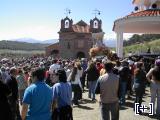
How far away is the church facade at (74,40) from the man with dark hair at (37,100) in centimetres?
7106

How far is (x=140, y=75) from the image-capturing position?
1365cm

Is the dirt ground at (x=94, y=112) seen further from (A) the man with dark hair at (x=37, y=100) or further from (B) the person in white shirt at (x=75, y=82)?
(A) the man with dark hair at (x=37, y=100)

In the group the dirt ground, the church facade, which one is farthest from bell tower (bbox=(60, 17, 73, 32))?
the dirt ground

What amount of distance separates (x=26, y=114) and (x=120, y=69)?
331 inches

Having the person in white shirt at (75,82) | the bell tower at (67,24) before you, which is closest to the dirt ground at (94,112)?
the person in white shirt at (75,82)

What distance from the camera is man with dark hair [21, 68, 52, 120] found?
7.34 metres

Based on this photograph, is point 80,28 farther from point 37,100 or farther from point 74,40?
point 37,100

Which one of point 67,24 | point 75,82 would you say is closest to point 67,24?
point 67,24

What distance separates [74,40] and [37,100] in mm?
73946

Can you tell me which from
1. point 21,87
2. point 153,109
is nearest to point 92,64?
point 21,87

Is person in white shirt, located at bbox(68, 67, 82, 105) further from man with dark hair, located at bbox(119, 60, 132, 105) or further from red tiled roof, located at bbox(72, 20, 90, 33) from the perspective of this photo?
red tiled roof, located at bbox(72, 20, 90, 33)

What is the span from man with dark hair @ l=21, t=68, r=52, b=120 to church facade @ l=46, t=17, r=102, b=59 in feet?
233

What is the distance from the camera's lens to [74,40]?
8119 cm

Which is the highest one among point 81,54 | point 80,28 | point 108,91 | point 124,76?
point 80,28
